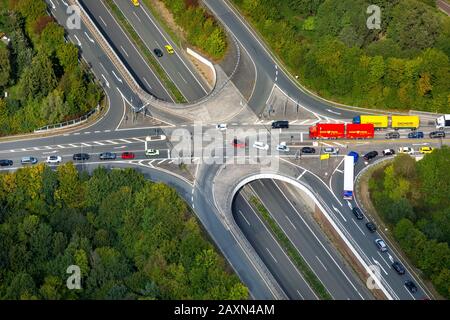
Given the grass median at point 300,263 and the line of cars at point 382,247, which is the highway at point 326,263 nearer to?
the grass median at point 300,263

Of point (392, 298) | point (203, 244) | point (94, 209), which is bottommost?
point (392, 298)

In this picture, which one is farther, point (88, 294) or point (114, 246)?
point (114, 246)

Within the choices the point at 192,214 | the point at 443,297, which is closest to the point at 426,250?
the point at 443,297

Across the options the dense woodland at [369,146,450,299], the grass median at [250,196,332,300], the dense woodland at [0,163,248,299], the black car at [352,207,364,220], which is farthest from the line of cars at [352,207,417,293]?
the dense woodland at [0,163,248,299]

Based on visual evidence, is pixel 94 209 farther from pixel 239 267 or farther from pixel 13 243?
Result: pixel 239 267

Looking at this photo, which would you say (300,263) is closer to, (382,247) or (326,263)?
(326,263)

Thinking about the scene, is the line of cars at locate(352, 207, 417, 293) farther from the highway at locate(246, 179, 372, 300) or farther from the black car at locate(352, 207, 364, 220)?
the highway at locate(246, 179, 372, 300)

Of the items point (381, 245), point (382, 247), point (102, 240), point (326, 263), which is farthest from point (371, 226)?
point (102, 240)
